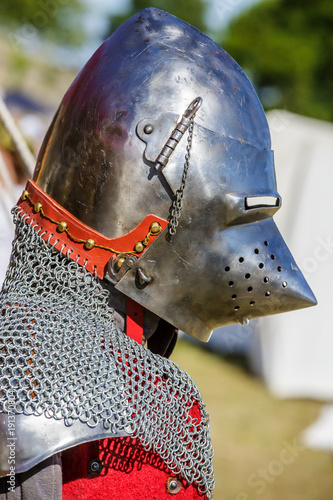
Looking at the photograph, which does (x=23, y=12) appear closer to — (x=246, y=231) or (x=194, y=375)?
(x=194, y=375)

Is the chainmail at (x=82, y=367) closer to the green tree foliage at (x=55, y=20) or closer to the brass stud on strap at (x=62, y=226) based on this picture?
the brass stud on strap at (x=62, y=226)

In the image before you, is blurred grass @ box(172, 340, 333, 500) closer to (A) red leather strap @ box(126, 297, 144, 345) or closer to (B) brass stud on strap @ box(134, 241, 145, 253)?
(A) red leather strap @ box(126, 297, 144, 345)

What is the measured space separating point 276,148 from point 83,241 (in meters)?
7.42

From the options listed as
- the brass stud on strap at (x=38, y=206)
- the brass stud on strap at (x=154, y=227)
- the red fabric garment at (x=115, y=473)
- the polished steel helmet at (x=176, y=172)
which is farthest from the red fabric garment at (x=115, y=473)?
the brass stud on strap at (x=38, y=206)

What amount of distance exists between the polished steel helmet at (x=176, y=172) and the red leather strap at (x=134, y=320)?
0.29 feet

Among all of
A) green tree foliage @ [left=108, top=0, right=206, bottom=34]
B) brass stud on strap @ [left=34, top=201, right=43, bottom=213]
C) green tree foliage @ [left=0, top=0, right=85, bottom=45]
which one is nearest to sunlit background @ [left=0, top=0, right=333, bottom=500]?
brass stud on strap @ [left=34, top=201, right=43, bottom=213]

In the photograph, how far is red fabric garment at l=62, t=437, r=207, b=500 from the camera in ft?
6.41

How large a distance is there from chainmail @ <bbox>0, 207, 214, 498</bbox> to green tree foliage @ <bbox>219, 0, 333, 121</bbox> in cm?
2237

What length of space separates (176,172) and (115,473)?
105cm

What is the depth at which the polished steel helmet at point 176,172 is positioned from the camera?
2074 mm

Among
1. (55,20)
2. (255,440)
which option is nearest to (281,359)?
(255,440)

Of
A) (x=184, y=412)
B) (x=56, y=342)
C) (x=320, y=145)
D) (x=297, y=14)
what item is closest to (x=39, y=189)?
(x=56, y=342)

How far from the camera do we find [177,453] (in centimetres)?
205

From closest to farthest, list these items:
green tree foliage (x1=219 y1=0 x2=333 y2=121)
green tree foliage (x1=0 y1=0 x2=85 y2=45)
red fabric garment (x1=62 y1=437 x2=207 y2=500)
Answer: red fabric garment (x1=62 y1=437 x2=207 y2=500) → green tree foliage (x1=0 y1=0 x2=85 y2=45) → green tree foliage (x1=219 y1=0 x2=333 y2=121)
